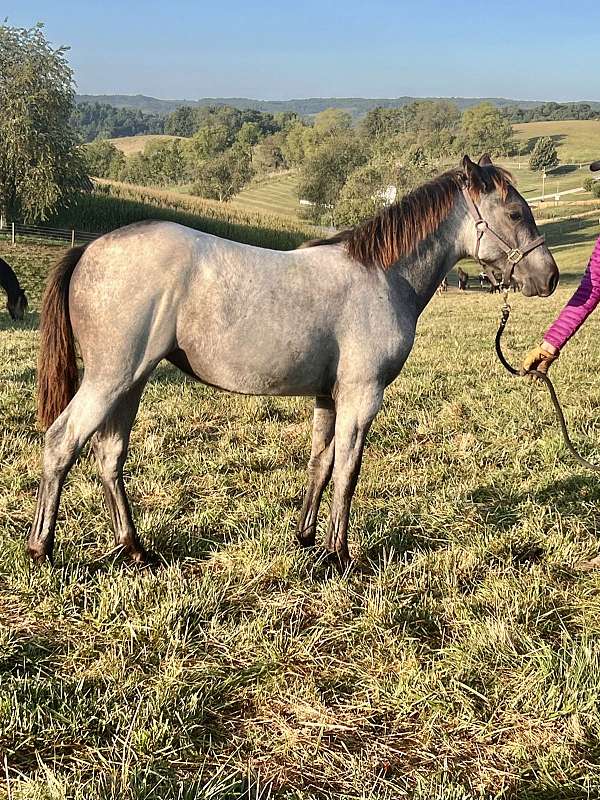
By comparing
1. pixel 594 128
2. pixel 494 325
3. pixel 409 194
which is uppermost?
pixel 594 128

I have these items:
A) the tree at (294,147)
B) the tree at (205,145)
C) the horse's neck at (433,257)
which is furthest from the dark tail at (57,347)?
the tree at (294,147)

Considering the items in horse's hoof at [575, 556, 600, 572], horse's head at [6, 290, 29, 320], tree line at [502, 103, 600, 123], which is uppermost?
tree line at [502, 103, 600, 123]

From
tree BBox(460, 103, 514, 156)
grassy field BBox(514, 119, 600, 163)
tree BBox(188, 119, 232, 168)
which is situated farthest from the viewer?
tree BBox(188, 119, 232, 168)

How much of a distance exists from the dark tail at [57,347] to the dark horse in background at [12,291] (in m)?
10.6

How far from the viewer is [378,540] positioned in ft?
13.2

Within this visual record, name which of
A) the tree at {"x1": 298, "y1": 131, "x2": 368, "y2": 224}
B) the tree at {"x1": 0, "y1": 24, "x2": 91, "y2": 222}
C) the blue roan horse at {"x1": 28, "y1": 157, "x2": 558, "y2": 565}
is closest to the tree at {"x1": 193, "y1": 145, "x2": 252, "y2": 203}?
the tree at {"x1": 298, "y1": 131, "x2": 368, "y2": 224}

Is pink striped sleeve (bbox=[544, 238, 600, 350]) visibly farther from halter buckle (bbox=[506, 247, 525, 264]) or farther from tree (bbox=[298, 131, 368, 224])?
tree (bbox=[298, 131, 368, 224])

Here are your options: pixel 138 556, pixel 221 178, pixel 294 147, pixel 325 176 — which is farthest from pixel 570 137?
pixel 138 556

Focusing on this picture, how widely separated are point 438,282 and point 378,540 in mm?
1731

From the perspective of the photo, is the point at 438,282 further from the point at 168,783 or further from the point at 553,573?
the point at 168,783

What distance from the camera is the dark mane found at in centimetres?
371

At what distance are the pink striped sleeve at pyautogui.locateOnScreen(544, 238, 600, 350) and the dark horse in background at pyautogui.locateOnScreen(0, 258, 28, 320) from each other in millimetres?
12034

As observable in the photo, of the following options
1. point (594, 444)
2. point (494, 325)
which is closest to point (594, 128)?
point (494, 325)

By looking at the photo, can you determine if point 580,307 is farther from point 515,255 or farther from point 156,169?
point 156,169
